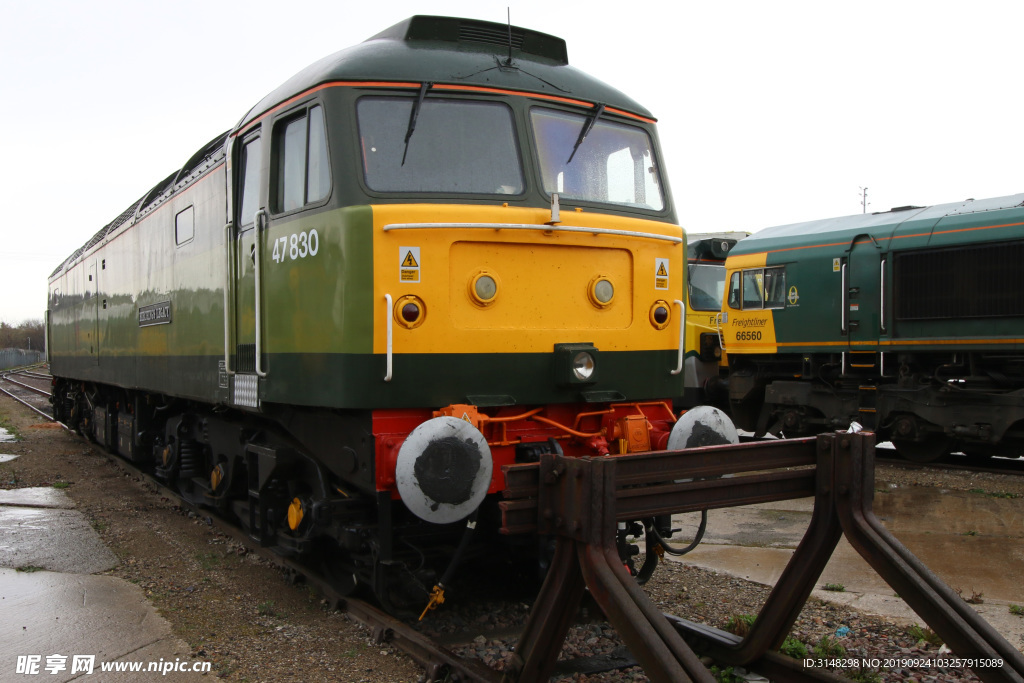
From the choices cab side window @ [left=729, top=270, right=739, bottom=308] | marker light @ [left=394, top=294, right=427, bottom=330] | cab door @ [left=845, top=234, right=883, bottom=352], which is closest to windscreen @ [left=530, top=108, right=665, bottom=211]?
marker light @ [left=394, top=294, right=427, bottom=330]

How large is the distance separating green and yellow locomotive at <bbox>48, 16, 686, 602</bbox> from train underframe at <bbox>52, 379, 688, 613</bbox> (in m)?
0.02

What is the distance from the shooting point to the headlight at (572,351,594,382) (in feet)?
16.5

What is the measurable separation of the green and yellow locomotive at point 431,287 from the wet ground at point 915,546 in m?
1.86

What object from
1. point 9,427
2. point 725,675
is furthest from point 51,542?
point 9,427

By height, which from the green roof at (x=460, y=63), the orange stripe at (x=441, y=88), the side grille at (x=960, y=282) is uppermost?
the green roof at (x=460, y=63)

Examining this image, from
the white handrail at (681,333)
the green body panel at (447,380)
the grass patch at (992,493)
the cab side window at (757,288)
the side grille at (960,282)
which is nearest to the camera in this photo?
the green body panel at (447,380)

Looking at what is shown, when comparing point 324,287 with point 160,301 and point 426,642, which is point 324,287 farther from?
point 160,301

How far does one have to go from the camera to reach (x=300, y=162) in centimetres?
518

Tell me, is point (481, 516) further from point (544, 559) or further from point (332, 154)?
point (332, 154)

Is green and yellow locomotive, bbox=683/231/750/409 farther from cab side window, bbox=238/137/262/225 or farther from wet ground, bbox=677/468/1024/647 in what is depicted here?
cab side window, bbox=238/137/262/225

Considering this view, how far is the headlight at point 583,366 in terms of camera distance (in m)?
5.02

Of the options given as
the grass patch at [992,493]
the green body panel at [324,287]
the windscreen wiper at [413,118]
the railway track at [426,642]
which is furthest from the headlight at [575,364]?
the grass patch at [992,493]

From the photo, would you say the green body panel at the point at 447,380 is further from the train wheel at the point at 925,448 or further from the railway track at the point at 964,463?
the train wheel at the point at 925,448

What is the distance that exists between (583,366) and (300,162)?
2101 mm
